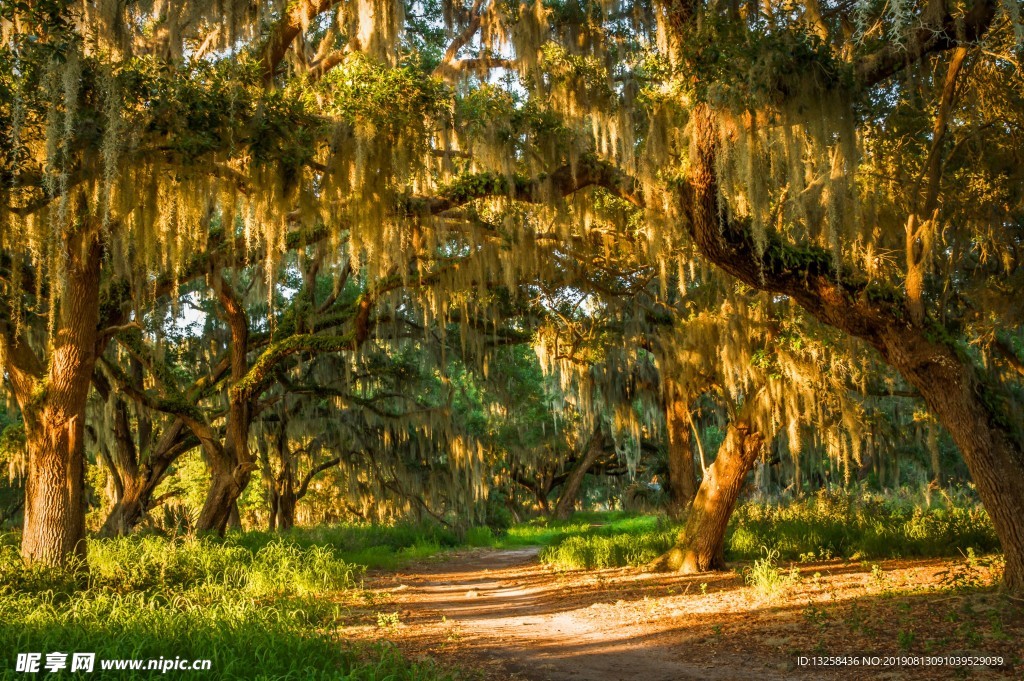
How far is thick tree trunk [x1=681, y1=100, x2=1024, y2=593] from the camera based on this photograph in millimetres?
5316

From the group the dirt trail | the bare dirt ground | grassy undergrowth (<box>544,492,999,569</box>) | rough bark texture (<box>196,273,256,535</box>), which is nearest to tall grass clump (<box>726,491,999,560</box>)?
grassy undergrowth (<box>544,492,999,569</box>)

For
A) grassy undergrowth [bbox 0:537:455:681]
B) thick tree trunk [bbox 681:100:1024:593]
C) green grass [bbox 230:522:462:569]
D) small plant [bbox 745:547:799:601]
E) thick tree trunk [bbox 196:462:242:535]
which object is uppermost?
thick tree trunk [bbox 681:100:1024:593]

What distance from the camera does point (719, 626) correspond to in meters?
5.92

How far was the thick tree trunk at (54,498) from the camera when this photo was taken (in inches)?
271

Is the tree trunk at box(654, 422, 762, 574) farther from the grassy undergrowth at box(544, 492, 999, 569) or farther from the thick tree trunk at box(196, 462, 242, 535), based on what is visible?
the thick tree trunk at box(196, 462, 242, 535)

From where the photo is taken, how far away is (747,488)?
75.9ft

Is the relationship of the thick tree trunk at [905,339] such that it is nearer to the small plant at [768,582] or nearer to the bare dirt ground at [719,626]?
the bare dirt ground at [719,626]

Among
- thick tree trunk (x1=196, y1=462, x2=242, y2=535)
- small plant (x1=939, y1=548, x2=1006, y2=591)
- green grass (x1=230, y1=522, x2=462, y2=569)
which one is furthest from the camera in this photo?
green grass (x1=230, y1=522, x2=462, y2=569)

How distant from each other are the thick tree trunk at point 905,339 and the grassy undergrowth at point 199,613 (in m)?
3.53

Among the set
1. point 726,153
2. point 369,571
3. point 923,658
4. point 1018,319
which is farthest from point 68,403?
point 1018,319

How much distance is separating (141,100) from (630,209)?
498cm

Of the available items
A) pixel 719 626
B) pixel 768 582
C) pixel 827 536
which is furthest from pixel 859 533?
pixel 719 626

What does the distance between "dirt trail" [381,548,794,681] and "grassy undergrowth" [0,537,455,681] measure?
2.51 ft

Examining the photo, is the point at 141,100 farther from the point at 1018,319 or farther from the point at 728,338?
the point at 1018,319
